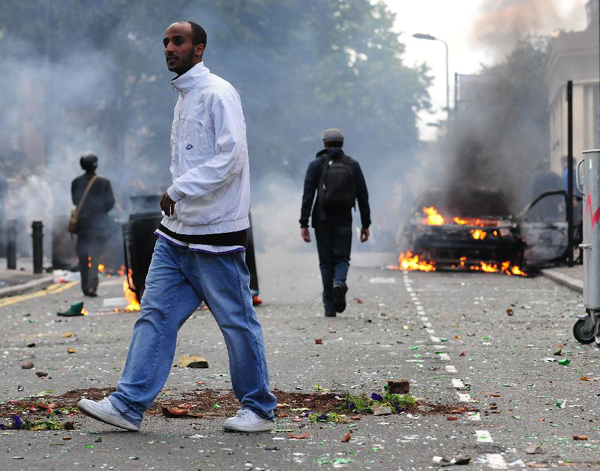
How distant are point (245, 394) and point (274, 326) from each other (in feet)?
19.3

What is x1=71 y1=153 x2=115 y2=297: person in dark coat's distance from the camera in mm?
16141

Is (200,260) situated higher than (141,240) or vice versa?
(200,260)

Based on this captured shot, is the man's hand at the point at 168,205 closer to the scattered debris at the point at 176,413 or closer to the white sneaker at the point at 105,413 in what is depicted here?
the white sneaker at the point at 105,413

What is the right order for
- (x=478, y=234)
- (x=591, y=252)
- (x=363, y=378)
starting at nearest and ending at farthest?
(x=363, y=378), (x=591, y=252), (x=478, y=234)

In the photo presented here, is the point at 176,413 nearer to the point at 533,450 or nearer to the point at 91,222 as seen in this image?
the point at 533,450

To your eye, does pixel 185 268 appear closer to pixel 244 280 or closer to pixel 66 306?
pixel 244 280

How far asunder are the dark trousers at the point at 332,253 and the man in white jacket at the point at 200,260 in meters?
6.53

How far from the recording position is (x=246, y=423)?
606cm

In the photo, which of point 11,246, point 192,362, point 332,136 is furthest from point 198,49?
point 11,246

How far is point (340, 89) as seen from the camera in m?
45.1

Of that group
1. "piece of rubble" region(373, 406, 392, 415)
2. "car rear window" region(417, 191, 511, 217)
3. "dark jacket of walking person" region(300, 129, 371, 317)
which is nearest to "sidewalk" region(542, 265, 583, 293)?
"car rear window" region(417, 191, 511, 217)

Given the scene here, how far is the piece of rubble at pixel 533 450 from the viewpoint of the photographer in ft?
18.5

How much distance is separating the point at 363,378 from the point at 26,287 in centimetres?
1100

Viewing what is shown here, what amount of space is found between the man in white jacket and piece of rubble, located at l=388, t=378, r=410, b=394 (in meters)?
1.40
